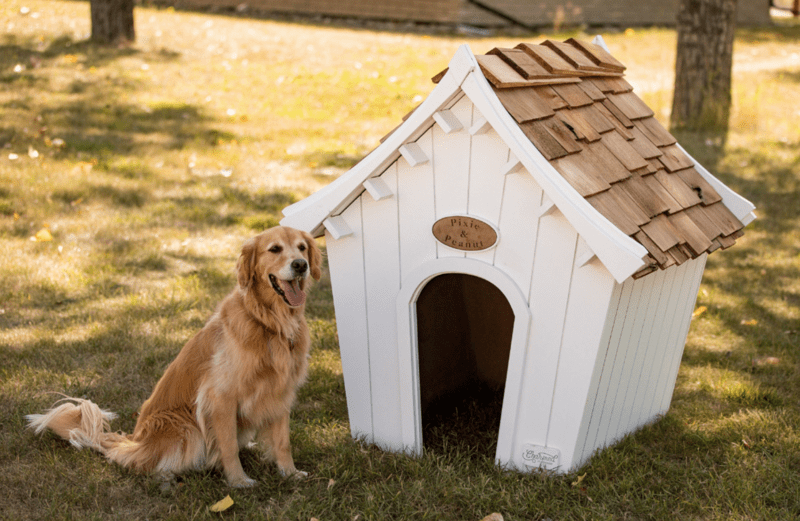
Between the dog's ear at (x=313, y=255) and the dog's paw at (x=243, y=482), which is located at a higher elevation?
the dog's ear at (x=313, y=255)

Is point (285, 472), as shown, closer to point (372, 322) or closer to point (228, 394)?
point (228, 394)

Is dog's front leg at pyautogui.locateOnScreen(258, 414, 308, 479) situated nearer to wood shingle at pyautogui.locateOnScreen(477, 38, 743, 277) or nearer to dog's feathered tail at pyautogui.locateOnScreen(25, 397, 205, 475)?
dog's feathered tail at pyautogui.locateOnScreen(25, 397, 205, 475)

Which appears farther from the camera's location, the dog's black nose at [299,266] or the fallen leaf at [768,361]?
the fallen leaf at [768,361]

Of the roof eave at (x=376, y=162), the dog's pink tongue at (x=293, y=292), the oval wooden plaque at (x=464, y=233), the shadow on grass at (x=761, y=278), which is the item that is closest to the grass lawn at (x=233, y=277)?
the shadow on grass at (x=761, y=278)

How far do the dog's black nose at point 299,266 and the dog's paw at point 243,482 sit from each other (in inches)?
38.7

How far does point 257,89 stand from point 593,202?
8.52 metres

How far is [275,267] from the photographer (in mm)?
2990

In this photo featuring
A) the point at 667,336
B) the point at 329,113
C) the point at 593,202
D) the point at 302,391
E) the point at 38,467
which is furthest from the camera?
the point at 329,113

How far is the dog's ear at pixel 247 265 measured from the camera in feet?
9.92

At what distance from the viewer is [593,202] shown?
2.88 metres

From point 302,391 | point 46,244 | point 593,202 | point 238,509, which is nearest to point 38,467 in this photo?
point 238,509

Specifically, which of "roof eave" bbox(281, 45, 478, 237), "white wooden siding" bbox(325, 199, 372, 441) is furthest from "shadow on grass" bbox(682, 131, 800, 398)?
"roof eave" bbox(281, 45, 478, 237)

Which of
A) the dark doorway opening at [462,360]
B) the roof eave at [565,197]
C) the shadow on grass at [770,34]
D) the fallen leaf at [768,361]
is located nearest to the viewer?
the roof eave at [565,197]

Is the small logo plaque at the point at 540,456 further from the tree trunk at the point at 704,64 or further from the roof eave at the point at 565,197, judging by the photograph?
the tree trunk at the point at 704,64
